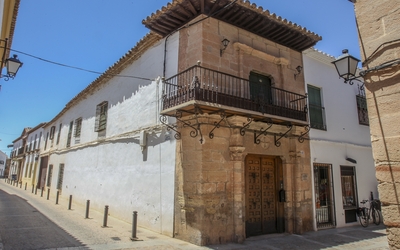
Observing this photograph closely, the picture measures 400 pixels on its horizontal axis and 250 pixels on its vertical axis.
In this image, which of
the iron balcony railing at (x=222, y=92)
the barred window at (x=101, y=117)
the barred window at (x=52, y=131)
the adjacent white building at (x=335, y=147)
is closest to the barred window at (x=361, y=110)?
the adjacent white building at (x=335, y=147)

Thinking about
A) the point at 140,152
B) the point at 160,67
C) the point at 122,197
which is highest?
the point at 160,67

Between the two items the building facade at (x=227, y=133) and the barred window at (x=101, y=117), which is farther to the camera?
the barred window at (x=101, y=117)

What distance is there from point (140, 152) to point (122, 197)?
69.1 inches

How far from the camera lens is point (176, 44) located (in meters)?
7.29

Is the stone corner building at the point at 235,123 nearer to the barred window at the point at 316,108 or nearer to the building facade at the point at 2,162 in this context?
the barred window at the point at 316,108

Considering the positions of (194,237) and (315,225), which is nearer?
(194,237)

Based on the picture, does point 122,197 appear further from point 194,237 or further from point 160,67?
point 160,67

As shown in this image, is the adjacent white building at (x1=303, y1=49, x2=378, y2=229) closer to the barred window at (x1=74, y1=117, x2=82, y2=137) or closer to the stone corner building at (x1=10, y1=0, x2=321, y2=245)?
the stone corner building at (x1=10, y1=0, x2=321, y2=245)

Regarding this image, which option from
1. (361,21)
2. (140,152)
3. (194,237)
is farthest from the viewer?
(140,152)

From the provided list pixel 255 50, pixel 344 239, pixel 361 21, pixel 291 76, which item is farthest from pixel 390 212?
pixel 291 76

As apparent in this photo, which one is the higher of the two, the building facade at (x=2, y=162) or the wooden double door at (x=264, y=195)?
the building facade at (x=2, y=162)

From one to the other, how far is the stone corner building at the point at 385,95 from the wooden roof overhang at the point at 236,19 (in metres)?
3.90

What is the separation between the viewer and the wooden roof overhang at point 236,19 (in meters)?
6.63

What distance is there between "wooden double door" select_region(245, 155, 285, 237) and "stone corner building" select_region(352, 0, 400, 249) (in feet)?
14.8
